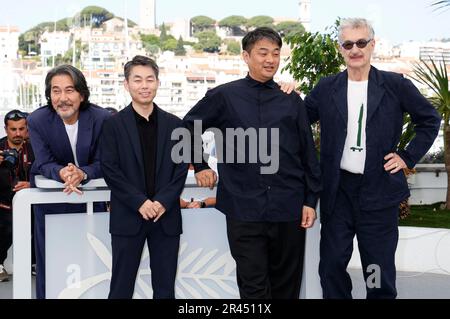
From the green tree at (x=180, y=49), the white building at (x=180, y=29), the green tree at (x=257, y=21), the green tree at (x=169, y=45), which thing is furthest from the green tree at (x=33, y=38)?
the green tree at (x=257, y=21)

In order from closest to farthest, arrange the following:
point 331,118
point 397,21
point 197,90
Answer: point 331,118
point 197,90
point 397,21

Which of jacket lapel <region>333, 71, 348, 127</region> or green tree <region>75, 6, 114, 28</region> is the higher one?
green tree <region>75, 6, 114, 28</region>

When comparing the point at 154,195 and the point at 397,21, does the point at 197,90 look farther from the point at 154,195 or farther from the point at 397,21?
the point at 154,195

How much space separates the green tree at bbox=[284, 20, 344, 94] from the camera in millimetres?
7441

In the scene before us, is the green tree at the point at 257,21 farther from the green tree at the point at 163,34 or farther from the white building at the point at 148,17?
the white building at the point at 148,17

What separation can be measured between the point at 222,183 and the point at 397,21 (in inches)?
3198

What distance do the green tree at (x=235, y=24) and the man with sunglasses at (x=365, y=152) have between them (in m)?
79.9

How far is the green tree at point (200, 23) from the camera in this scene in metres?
84.8

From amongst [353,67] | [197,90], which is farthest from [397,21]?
[353,67]

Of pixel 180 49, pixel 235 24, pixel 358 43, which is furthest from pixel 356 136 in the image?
pixel 235 24

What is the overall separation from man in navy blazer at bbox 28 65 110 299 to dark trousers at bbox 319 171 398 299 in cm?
103

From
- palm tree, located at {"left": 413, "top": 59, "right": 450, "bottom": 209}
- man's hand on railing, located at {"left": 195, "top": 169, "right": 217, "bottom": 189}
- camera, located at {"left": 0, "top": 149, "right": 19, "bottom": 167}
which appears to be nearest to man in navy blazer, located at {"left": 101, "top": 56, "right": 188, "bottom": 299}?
man's hand on railing, located at {"left": 195, "top": 169, "right": 217, "bottom": 189}

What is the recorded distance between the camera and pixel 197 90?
63500 mm

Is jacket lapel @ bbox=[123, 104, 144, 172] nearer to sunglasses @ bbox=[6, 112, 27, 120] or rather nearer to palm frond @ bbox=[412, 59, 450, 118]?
sunglasses @ bbox=[6, 112, 27, 120]
